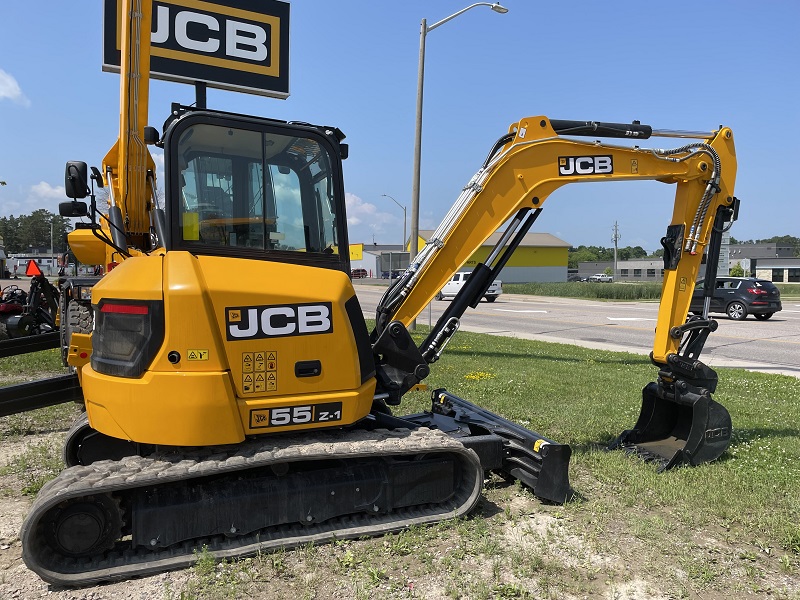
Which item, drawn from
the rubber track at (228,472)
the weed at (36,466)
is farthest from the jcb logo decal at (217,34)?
the rubber track at (228,472)

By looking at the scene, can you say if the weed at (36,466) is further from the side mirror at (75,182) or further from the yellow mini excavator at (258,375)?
the side mirror at (75,182)

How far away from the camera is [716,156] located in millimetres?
6074

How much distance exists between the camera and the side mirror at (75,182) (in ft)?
14.4

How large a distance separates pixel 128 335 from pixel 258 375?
2.84ft

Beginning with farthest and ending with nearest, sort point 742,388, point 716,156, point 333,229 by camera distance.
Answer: point 742,388, point 716,156, point 333,229

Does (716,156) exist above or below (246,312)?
above

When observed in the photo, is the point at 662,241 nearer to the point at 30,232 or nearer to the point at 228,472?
the point at 228,472

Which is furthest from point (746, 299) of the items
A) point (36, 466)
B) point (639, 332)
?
point (36, 466)

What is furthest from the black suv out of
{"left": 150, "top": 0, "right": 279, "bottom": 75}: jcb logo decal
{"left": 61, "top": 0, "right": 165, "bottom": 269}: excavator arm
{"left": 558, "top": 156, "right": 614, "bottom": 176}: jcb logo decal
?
{"left": 61, "top": 0, "right": 165, "bottom": 269}: excavator arm

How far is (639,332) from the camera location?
19.9 m

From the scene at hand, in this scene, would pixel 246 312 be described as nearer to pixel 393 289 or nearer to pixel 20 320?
pixel 393 289

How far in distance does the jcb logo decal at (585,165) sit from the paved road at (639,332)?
728 centimetres

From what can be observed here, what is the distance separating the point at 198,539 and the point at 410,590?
1464 mm

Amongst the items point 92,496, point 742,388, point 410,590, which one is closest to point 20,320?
point 92,496
